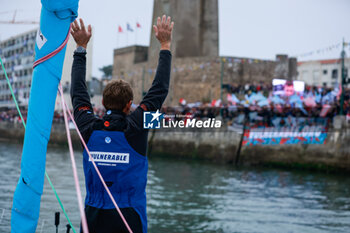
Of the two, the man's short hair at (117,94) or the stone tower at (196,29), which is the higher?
the stone tower at (196,29)

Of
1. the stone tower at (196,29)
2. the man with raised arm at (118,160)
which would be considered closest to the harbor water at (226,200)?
the man with raised arm at (118,160)

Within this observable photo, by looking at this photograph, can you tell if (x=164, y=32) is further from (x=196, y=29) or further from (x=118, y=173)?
(x=196, y=29)

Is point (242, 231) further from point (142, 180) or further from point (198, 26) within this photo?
point (198, 26)

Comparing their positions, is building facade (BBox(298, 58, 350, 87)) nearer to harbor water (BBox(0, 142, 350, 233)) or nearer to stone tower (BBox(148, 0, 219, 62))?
stone tower (BBox(148, 0, 219, 62))

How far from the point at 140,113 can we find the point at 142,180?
0.34 m

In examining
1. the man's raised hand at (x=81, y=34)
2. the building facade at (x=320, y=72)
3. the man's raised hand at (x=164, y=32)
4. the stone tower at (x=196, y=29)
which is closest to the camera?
the man's raised hand at (x=164, y=32)

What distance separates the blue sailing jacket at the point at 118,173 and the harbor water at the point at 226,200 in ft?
17.0

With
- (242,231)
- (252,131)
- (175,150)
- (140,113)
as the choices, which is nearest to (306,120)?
(252,131)

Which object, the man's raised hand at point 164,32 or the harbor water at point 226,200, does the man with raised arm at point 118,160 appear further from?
the harbor water at point 226,200

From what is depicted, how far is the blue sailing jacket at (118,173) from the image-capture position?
8.32 ft

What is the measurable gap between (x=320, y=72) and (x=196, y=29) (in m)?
39.8

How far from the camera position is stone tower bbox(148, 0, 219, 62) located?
115 ft

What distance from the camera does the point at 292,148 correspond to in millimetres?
22656

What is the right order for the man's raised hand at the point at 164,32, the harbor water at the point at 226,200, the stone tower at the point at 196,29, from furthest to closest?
the stone tower at the point at 196,29
the harbor water at the point at 226,200
the man's raised hand at the point at 164,32
